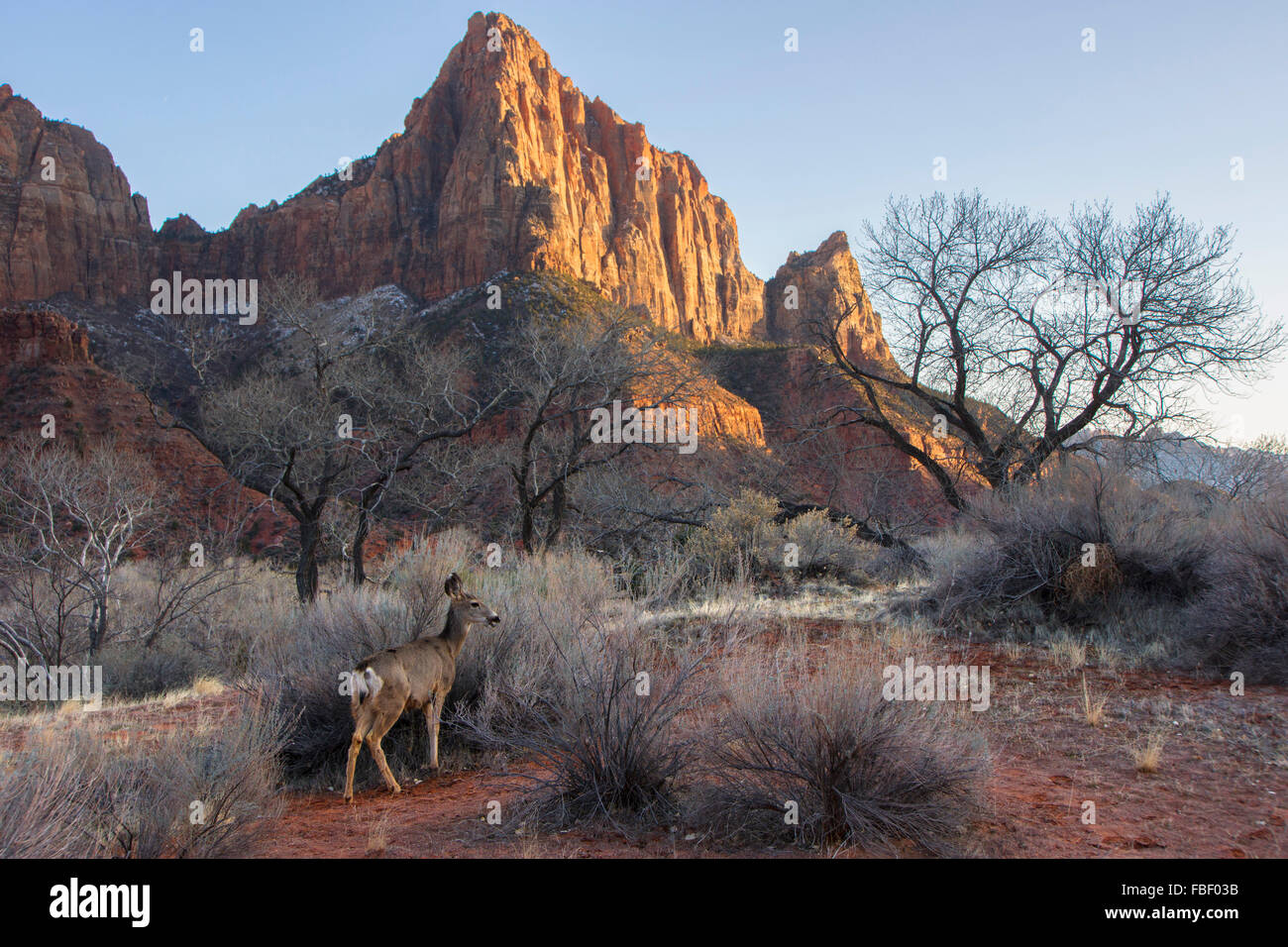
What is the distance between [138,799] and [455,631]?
2628 mm

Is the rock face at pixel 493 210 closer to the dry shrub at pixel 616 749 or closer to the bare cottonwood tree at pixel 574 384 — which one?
the bare cottonwood tree at pixel 574 384

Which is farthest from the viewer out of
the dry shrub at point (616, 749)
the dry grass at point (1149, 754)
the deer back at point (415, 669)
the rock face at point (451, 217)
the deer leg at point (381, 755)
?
the rock face at point (451, 217)

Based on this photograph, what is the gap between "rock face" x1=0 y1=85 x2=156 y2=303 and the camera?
73.9m

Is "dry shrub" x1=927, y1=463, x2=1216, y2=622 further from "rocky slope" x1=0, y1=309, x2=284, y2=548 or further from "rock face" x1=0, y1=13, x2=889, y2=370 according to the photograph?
"rock face" x1=0, y1=13, x2=889, y2=370

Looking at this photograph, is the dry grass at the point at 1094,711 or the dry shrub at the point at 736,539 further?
the dry shrub at the point at 736,539

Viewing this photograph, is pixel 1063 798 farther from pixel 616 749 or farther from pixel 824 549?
pixel 824 549

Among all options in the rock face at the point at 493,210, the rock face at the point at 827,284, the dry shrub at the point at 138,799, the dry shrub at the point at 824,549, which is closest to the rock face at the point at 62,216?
the rock face at the point at 493,210

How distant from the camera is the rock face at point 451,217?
246ft

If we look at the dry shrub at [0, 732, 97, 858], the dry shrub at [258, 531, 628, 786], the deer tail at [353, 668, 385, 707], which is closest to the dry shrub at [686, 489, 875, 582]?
the dry shrub at [258, 531, 628, 786]

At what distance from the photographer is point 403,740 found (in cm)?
612

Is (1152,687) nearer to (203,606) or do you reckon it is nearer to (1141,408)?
(1141,408)

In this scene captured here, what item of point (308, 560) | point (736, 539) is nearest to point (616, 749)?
point (736, 539)
